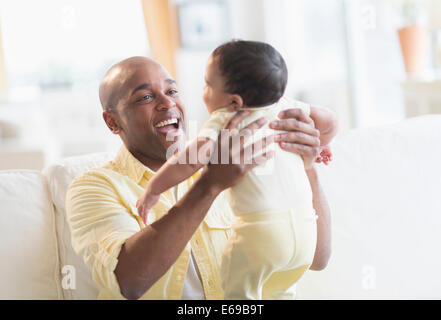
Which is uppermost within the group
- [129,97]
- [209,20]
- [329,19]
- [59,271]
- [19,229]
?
[209,20]

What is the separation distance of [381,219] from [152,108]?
0.82 m

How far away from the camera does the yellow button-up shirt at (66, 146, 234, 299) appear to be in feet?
3.61

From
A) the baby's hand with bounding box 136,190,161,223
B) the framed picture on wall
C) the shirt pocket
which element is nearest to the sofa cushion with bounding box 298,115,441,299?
the shirt pocket

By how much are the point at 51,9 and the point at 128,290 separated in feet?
19.3

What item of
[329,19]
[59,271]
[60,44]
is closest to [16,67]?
[60,44]

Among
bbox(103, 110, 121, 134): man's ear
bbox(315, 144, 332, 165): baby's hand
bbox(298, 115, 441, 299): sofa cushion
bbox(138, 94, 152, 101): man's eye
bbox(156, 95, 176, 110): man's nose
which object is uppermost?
bbox(138, 94, 152, 101): man's eye

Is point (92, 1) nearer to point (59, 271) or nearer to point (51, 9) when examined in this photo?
point (51, 9)

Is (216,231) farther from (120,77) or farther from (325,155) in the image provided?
(120,77)

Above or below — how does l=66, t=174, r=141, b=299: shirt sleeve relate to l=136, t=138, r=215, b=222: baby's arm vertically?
below

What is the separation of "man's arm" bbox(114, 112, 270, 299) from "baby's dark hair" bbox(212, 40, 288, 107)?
0.05m

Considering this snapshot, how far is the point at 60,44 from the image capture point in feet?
21.3

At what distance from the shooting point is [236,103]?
998 mm

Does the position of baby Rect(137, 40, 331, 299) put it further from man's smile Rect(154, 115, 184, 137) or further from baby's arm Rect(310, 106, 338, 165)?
man's smile Rect(154, 115, 184, 137)

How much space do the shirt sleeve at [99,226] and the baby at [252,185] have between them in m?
0.14
